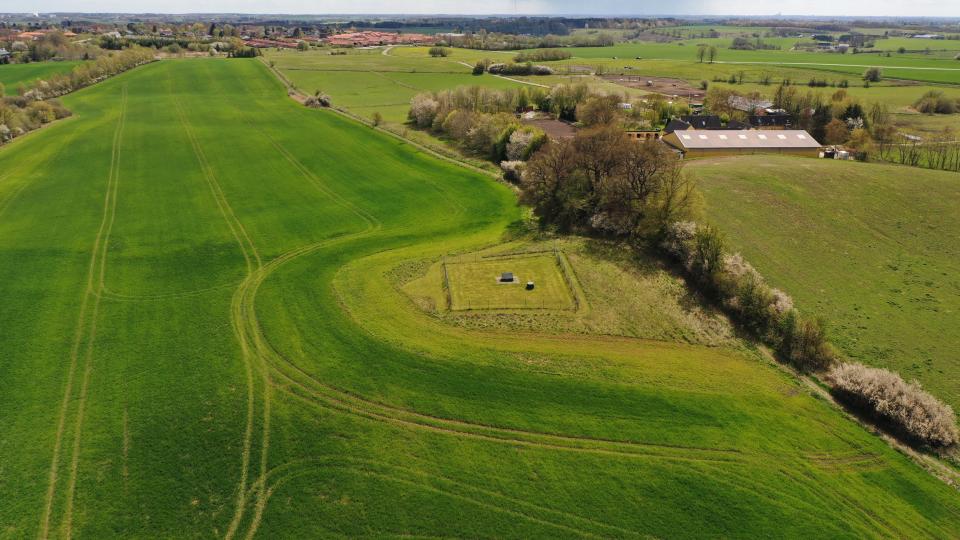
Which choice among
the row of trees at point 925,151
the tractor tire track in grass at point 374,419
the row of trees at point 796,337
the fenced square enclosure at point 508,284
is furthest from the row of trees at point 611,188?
the row of trees at point 925,151

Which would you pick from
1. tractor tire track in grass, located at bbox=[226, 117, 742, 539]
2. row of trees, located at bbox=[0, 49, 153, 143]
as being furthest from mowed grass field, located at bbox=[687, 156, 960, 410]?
row of trees, located at bbox=[0, 49, 153, 143]

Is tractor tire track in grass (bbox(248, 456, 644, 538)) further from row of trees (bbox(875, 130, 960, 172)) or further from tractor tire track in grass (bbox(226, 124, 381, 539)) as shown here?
row of trees (bbox(875, 130, 960, 172))

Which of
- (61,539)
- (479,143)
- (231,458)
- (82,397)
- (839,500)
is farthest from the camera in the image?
(479,143)

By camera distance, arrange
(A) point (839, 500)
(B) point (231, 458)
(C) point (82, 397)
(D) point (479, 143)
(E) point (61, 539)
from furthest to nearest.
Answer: (D) point (479, 143) → (C) point (82, 397) → (B) point (231, 458) → (A) point (839, 500) → (E) point (61, 539)

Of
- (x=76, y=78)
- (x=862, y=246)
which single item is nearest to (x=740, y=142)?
(x=862, y=246)

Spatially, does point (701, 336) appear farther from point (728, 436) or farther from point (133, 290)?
point (133, 290)

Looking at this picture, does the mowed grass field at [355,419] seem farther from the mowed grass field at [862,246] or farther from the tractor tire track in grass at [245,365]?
the mowed grass field at [862,246]

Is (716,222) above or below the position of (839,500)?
above

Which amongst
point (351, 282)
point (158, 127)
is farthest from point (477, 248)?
point (158, 127)

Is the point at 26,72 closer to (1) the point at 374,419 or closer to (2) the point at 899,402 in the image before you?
(1) the point at 374,419
